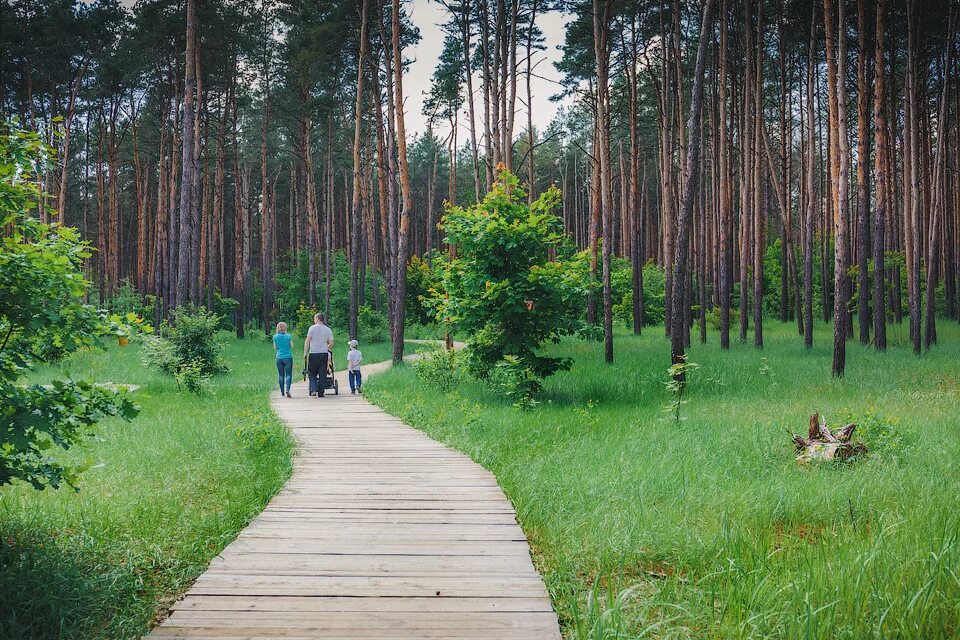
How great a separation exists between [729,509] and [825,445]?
8.38 feet

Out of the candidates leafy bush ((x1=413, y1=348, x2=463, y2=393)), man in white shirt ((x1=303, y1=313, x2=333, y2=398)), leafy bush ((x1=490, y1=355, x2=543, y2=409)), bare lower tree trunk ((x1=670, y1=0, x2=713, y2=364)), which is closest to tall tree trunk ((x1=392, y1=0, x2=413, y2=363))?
leafy bush ((x1=413, y1=348, x2=463, y2=393))

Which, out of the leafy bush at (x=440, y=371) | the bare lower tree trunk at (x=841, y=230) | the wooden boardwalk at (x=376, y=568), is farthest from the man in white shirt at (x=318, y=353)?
the bare lower tree trunk at (x=841, y=230)

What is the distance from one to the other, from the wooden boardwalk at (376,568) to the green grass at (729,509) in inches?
11.1

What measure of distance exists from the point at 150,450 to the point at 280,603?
4.70m

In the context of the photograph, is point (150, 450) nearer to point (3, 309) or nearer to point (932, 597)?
point (3, 309)

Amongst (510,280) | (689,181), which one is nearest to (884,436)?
(510,280)

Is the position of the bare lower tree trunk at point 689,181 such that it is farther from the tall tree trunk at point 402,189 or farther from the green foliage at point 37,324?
the green foliage at point 37,324

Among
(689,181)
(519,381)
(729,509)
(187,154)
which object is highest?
(187,154)

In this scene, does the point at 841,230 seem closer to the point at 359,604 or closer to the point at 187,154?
the point at 359,604

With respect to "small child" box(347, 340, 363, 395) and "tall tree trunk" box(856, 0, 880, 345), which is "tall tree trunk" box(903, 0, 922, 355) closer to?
"tall tree trunk" box(856, 0, 880, 345)

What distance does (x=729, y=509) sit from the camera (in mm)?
4777

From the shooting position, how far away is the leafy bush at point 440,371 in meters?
13.1

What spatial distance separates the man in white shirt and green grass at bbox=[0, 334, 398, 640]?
3.60 meters

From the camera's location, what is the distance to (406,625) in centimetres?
304
